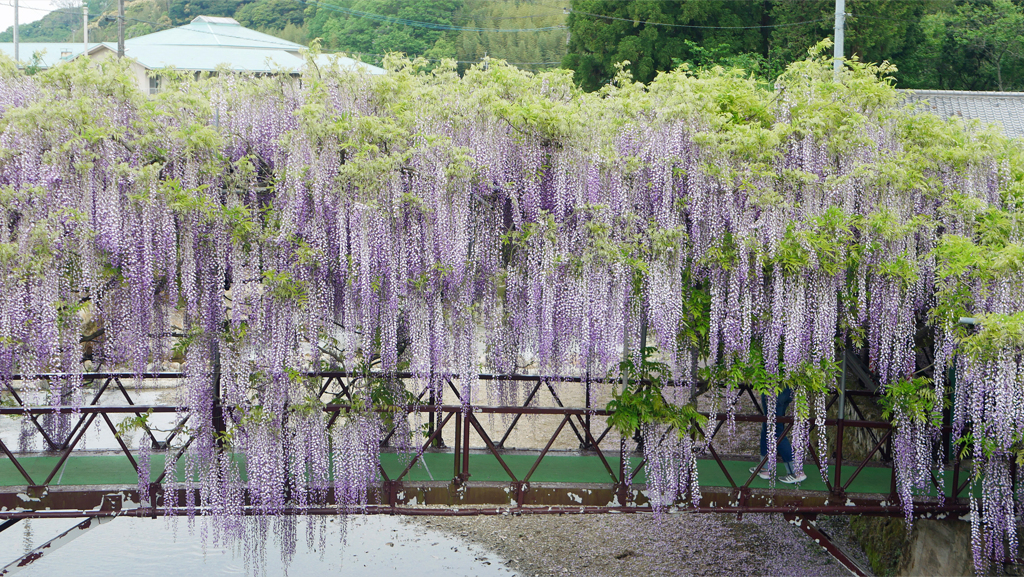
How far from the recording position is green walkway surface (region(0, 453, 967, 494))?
670 centimetres

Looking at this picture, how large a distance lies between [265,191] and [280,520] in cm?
273

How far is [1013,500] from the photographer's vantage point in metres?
6.19

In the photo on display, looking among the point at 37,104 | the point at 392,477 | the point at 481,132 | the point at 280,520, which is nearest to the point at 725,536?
the point at 392,477

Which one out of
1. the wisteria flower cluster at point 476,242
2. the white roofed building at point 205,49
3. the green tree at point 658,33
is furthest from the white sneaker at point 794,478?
the white roofed building at point 205,49

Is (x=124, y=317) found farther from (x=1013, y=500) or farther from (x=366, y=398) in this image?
(x=1013, y=500)

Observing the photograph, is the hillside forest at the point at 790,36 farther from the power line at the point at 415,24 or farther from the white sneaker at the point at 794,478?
the power line at the point at 415,24

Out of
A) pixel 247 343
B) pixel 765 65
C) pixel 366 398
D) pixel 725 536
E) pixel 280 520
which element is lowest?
pixel 725 536

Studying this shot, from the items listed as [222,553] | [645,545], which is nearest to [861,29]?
[645,545]

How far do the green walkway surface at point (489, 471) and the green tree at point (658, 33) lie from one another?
12267 mm

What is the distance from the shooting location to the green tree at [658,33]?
18.1 m

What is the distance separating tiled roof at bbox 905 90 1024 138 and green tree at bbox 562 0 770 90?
6.03 m

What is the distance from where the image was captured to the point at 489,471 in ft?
22.7

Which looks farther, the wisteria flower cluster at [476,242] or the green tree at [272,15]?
the green tree at [272,15]

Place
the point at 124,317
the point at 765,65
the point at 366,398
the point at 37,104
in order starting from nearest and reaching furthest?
the point at 37,104 → the point at 124,317 → the point at 366,398 → the point at 765,65
